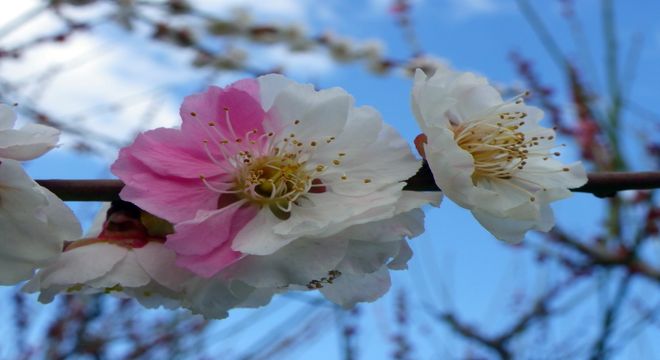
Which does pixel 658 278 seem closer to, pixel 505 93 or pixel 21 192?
pixel 505 93

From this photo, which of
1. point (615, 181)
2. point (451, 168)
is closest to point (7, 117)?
point (451, 168)

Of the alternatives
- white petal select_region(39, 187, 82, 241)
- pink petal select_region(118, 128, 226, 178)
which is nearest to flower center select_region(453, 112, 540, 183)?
pink petal select_region(118, 128, 226, 178)

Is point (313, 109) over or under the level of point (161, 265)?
over

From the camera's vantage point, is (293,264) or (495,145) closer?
(293,264)

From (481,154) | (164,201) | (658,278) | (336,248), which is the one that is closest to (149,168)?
(164,201)

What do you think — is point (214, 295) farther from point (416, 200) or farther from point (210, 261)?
point (416, 200)

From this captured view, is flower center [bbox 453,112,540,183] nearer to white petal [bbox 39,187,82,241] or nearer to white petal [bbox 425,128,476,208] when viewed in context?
white petal [bbox 425,128,476,208]
